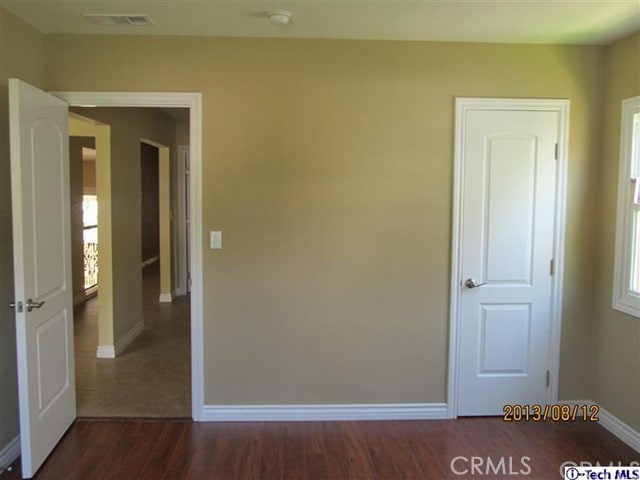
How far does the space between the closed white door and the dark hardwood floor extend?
1.00ft

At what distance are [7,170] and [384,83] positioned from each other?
2.31 metres

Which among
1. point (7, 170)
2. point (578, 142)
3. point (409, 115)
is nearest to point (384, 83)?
point (409, 115)

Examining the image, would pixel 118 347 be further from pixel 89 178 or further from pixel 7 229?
pixel 89 178

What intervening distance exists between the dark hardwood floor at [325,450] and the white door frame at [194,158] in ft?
1.19

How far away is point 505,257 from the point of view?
309 centimetres

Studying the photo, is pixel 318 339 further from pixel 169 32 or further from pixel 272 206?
pixel 169 32

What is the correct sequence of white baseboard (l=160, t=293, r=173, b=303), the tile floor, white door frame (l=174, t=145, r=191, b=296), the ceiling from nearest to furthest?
the ceiling < the tile floor < white baseboard (l=160, t=293, r=173, b=303) < white door frame (l=174, t=145, r=191, b=296)

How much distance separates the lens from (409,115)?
9.82 ft

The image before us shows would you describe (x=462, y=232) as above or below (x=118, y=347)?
above

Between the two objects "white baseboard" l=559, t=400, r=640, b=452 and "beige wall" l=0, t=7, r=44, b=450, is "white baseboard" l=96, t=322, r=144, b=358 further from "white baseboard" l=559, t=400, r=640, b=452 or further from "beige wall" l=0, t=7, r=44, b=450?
"white baseboard" l=559, t=400, r=640, b=452

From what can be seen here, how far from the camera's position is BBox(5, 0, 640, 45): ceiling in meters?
2.41

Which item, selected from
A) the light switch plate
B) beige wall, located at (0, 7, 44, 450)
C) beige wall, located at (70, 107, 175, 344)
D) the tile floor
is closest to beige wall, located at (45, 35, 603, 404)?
the light switch plate

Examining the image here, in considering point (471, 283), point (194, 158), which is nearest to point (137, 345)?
point (194, 158)
